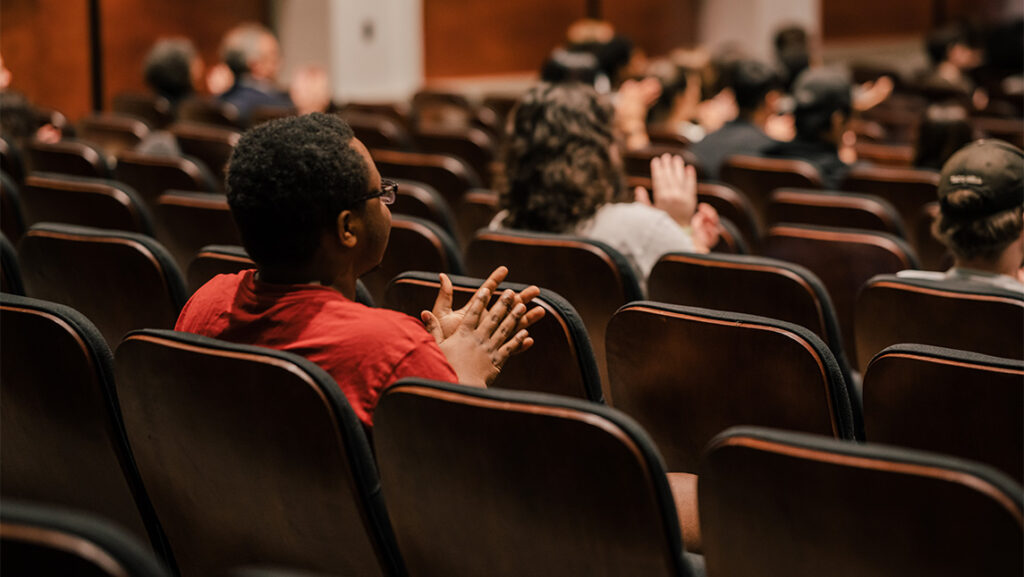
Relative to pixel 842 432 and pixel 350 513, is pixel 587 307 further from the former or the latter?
pixel 350 513

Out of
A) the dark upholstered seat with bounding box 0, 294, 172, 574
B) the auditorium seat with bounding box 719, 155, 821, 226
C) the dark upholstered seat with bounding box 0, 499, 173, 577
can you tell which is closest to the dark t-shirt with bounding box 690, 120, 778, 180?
the auditorium seat with bounding box 719, 155, 821, 226

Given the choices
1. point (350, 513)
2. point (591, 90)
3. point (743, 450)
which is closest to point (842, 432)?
point (743, 450)

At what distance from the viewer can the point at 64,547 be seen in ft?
3.35

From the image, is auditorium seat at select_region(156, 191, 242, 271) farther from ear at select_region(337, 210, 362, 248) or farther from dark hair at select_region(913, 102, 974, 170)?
dark hair at select_region(913, 102, 974, 170)

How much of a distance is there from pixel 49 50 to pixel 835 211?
6.86m

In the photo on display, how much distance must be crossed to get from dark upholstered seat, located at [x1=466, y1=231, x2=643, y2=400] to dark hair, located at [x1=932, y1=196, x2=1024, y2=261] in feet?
2.54

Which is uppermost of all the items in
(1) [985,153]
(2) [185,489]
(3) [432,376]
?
(1) [985,153]

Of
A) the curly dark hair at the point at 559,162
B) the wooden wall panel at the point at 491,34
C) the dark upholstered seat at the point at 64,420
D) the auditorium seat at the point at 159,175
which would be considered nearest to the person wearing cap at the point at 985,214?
the curly dark hair at the point at 559,162

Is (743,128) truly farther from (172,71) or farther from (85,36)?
(85,36)

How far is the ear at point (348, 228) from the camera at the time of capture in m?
1.79

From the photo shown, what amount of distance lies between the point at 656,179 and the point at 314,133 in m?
1.85

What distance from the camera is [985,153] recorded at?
2.78m

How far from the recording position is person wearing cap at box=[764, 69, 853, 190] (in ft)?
16.2

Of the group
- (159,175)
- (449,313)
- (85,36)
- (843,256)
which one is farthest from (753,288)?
(85,36)
